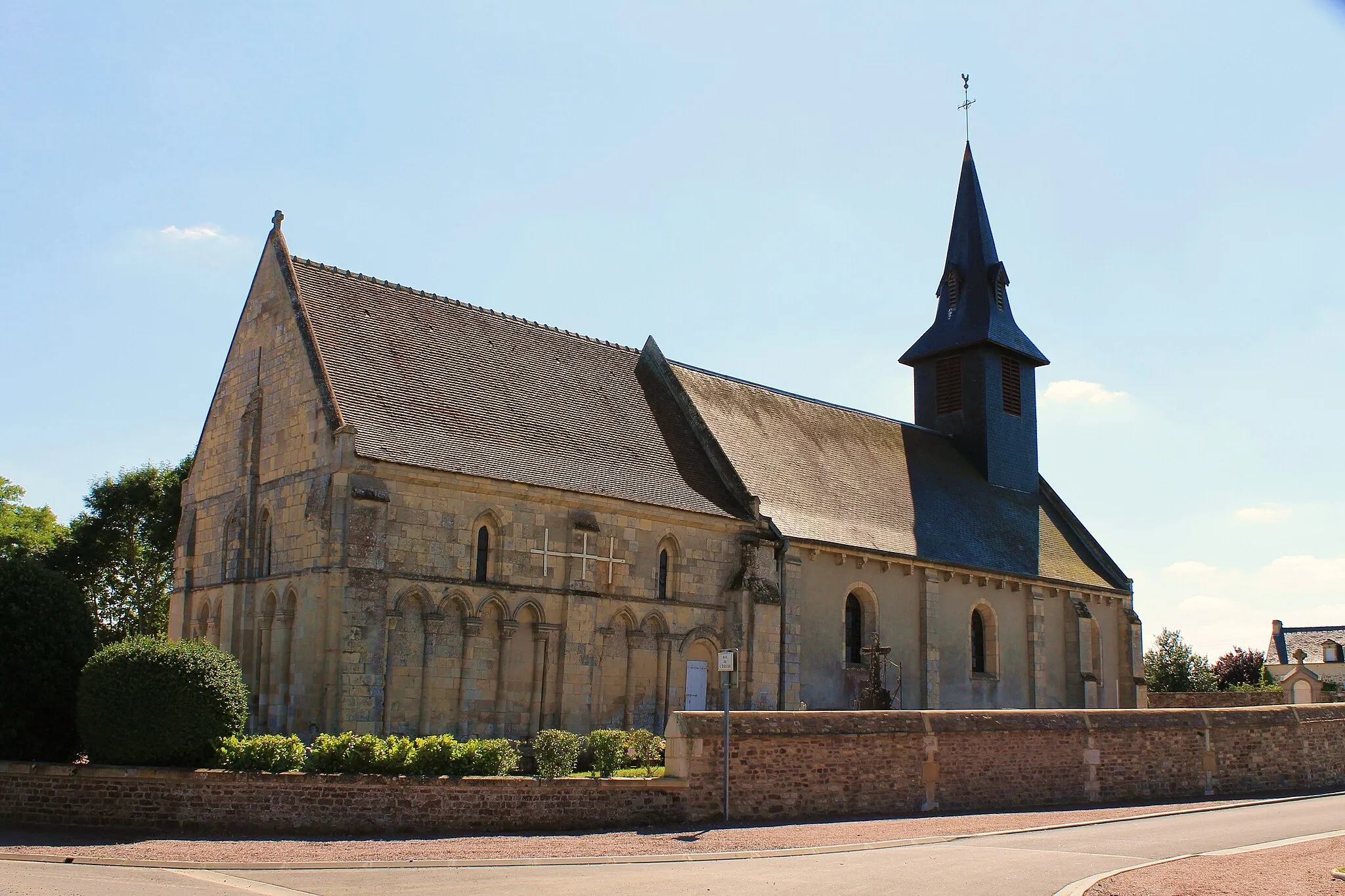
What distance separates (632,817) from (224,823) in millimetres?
5567

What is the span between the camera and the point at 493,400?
24.9 m

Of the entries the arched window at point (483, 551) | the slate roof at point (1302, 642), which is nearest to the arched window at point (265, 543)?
the arched window at point (483, 551)

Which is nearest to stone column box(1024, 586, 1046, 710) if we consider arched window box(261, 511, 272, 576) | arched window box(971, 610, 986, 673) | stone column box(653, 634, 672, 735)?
arched window box(971, 610, 986, 673)

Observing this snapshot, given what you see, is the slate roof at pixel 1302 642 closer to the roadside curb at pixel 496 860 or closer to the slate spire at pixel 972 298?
the slate spire at pixel 972 298

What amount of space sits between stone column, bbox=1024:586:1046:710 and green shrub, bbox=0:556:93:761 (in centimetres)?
2378

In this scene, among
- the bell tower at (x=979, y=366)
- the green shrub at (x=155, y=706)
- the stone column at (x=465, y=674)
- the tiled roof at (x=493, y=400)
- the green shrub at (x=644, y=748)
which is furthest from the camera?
the bell tower at (x=979, y=366)

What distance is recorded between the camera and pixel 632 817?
56.0 ft

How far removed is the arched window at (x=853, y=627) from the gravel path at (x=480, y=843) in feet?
35.1

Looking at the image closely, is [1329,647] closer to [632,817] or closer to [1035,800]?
[1035,800]

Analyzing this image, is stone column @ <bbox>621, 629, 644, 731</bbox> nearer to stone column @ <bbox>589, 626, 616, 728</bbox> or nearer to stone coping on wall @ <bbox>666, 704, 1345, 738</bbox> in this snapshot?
stone column @ <bbox>589, 626, 616, 728</bbox>

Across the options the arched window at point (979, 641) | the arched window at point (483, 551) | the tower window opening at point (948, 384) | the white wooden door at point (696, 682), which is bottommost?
the white wooden door at point (696, 682)

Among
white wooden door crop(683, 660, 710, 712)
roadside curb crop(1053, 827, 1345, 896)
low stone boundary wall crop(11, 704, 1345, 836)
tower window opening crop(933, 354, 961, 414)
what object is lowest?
roadside curb crop(1053, 827, 1345, 896)

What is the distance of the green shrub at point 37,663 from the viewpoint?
17.5 metres

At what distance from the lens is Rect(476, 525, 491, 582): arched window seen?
881 inches
